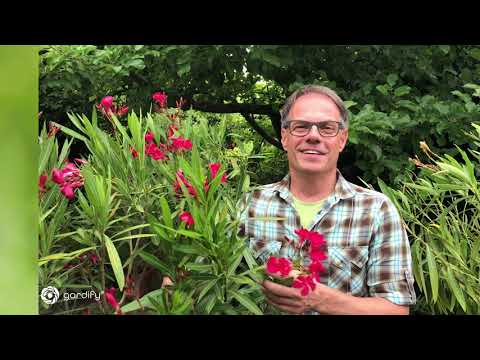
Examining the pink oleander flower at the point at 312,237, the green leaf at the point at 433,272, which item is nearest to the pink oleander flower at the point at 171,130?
the pink oleander flower at the point at 312,237

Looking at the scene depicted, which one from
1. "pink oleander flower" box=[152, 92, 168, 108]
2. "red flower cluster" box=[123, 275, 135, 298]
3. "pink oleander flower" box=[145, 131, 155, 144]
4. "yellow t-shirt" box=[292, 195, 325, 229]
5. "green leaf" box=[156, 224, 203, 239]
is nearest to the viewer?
"green leaf" box=[156, 224, 203, 239]

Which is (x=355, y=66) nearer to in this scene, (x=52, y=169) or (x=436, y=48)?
(x=436, y=48)

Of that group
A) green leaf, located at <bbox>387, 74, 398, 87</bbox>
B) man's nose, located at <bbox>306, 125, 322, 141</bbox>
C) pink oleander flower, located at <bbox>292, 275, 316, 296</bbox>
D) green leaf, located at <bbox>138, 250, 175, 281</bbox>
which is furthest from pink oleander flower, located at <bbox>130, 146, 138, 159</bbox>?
green leaf, located at <bbox>387, 74, 398, 87</bbox>

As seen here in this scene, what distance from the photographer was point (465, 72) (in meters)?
2.12

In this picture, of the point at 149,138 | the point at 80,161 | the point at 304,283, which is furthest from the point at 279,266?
the point at 80,161

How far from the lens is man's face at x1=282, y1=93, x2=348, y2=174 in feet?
6.16

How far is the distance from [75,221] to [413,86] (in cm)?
129

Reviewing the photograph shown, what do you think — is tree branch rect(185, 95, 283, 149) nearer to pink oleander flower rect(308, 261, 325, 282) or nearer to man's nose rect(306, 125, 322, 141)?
man's nose rect(306, 125, 322, 141)

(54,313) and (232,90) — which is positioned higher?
(232,90)

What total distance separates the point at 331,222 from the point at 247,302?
37 centimetres

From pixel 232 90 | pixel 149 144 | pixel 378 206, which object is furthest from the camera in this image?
pixel 232 90

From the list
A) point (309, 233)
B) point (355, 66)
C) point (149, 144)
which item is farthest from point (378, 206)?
point (149, 144)

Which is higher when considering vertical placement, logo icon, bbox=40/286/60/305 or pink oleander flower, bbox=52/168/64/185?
pink oleander flower, bbox=52/168/64/185

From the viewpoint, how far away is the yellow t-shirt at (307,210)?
190cm
